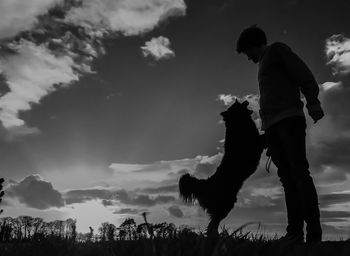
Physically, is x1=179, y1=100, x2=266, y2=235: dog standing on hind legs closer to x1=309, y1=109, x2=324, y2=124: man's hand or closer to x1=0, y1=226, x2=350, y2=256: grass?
x1=309, y1=109, x2=324, y2=124: man's hand

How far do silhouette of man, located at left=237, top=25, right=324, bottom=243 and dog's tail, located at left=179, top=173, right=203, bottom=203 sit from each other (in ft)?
10.9

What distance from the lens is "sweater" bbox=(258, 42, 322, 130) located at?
19.3 feet

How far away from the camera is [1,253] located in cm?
393

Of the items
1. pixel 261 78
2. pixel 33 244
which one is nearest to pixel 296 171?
pixel 261 78

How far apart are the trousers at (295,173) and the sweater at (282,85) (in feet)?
0.51

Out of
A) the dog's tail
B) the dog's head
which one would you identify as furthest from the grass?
the dog's tail

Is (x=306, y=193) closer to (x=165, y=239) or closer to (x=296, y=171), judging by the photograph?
(x=296, y=171)

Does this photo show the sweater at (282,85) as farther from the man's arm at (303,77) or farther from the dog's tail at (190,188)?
the dog's tail at (190,188)

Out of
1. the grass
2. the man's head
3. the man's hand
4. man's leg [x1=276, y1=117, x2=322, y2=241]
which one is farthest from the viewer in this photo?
the man's head

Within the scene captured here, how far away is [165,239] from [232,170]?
567cm

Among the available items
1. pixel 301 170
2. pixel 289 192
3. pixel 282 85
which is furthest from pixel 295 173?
pixel 282 85

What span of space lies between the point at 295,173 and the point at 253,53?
2.05 meters

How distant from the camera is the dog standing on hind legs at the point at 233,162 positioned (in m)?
8.48

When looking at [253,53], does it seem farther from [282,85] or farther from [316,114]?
[316,114]
